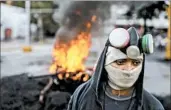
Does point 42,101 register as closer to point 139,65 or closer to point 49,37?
point 139,65

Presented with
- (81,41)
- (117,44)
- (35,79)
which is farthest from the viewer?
(81,41)

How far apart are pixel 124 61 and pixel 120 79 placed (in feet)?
0.39

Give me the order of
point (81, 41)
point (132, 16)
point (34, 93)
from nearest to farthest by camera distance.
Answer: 1. point (34, 93)
2. point (81, 41)
3. point (132, 16)

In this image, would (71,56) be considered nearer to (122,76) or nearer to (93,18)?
(93,18)

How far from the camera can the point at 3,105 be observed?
626 cm

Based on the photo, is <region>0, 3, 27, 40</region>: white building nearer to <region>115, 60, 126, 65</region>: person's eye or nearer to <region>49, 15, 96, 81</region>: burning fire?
<region>49, 15, 96, 81</region>: burning fire

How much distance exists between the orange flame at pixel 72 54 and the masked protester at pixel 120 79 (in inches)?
196

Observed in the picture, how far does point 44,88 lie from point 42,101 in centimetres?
56

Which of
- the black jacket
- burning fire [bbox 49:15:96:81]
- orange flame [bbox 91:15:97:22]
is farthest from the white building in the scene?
the black jacket

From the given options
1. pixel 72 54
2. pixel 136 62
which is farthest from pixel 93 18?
pixel 136 62

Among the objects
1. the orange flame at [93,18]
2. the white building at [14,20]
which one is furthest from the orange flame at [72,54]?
the white building at [14,20]

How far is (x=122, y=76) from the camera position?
2719mm

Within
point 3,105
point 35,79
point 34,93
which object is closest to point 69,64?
point 35,79

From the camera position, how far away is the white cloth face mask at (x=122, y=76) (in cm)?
271
